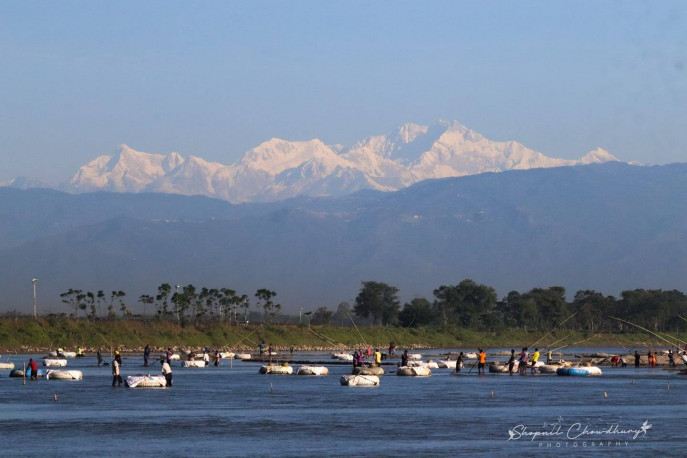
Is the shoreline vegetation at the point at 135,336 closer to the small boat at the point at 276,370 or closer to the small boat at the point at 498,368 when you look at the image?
the small boat at the point at 498,368

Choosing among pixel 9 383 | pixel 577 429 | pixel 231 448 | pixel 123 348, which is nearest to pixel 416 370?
pixel 9 383

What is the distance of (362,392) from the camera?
64938 mm

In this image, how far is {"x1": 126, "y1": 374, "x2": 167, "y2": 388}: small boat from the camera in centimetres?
6769

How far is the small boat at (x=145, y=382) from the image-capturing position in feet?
222

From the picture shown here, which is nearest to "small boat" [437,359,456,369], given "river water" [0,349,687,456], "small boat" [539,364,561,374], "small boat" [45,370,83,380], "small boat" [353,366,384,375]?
"small boat" [539,364,561,374]

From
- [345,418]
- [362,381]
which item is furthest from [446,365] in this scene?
[345,418]

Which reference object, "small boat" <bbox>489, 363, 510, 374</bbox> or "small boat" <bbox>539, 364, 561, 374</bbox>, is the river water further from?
"small boat" <bbox>489, 363, 510, 374</bbox>

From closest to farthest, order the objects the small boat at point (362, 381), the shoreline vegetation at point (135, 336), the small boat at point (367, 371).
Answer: the small boat at point (362, 381)
the small boat at point (367, 371)
the shoreline vegetation at point (135, 336)

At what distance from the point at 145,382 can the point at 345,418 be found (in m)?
23.3

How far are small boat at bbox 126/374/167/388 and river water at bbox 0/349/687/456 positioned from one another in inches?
42.7

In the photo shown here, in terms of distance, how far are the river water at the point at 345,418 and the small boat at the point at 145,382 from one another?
108 centimetres

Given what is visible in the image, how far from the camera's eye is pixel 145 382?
68.1 meters

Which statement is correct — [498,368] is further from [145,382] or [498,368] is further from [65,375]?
[65,375]

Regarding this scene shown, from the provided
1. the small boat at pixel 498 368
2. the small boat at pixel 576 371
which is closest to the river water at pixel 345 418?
the small boat at pixel 576 371
